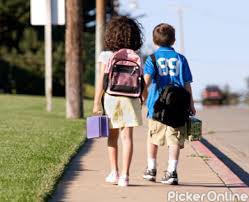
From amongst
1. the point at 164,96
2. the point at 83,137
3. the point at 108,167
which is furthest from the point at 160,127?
the point at 83,137

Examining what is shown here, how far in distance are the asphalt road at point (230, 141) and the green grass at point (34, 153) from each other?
99.3 inches

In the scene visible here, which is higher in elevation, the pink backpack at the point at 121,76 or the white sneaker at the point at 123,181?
the pink backpack at the point at 121,76

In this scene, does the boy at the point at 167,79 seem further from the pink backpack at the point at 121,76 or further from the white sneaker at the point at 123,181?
the white sneaker at the point at 123,181

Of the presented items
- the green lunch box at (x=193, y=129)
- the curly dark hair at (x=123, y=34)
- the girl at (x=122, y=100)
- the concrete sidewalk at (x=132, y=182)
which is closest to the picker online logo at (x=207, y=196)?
the concrete sidewalk at (x=132, y=182)

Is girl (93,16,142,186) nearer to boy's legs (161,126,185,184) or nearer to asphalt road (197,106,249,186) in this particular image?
boy's legs (161,126,185,184)

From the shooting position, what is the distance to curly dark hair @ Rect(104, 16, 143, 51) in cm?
903

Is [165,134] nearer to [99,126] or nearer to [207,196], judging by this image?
[99,126]

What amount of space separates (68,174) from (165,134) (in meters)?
1.43

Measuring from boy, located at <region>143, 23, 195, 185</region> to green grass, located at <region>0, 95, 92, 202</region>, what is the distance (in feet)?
4.36

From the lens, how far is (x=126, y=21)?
905 centimetres

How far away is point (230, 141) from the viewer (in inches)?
689

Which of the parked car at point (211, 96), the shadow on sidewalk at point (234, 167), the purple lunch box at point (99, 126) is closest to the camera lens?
the purple lunch box at point (99, 126)

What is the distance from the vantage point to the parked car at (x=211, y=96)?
56844mm

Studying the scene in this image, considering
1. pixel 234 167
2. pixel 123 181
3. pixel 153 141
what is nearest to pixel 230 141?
pixel 234 167
